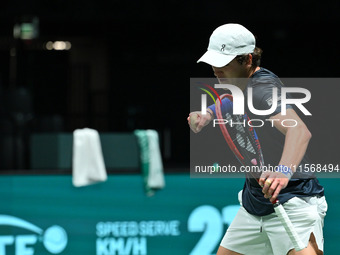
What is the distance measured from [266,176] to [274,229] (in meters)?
0.61

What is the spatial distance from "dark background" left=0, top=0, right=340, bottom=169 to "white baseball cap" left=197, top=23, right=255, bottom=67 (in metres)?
3.47

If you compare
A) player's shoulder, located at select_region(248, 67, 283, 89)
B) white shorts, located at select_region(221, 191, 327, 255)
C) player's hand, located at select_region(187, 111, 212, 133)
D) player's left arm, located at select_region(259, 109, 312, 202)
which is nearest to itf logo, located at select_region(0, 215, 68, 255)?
white shorts, located at select_region(221, 191, 327, 255)

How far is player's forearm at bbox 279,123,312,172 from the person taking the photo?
3711 mm

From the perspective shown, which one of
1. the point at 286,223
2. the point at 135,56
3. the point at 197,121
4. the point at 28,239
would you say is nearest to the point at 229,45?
the point at 197,121

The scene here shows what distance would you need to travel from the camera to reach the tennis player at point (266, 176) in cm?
374

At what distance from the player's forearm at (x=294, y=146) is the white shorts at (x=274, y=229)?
477 millimetres

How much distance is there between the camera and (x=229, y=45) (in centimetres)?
401

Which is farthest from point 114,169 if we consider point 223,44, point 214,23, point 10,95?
point 223,44

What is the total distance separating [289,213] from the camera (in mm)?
4152

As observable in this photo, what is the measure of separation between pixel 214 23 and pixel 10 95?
1969mm

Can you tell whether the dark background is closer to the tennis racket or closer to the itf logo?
the itf logo

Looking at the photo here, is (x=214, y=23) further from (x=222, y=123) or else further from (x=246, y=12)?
(x=222, y=123)

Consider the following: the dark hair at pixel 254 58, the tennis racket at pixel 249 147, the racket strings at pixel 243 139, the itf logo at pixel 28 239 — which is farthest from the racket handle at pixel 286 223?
the itf logo at pixel 28 239

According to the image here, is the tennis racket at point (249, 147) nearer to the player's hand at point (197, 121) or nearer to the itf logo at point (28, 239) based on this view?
the player's hand at point (197, 121)
